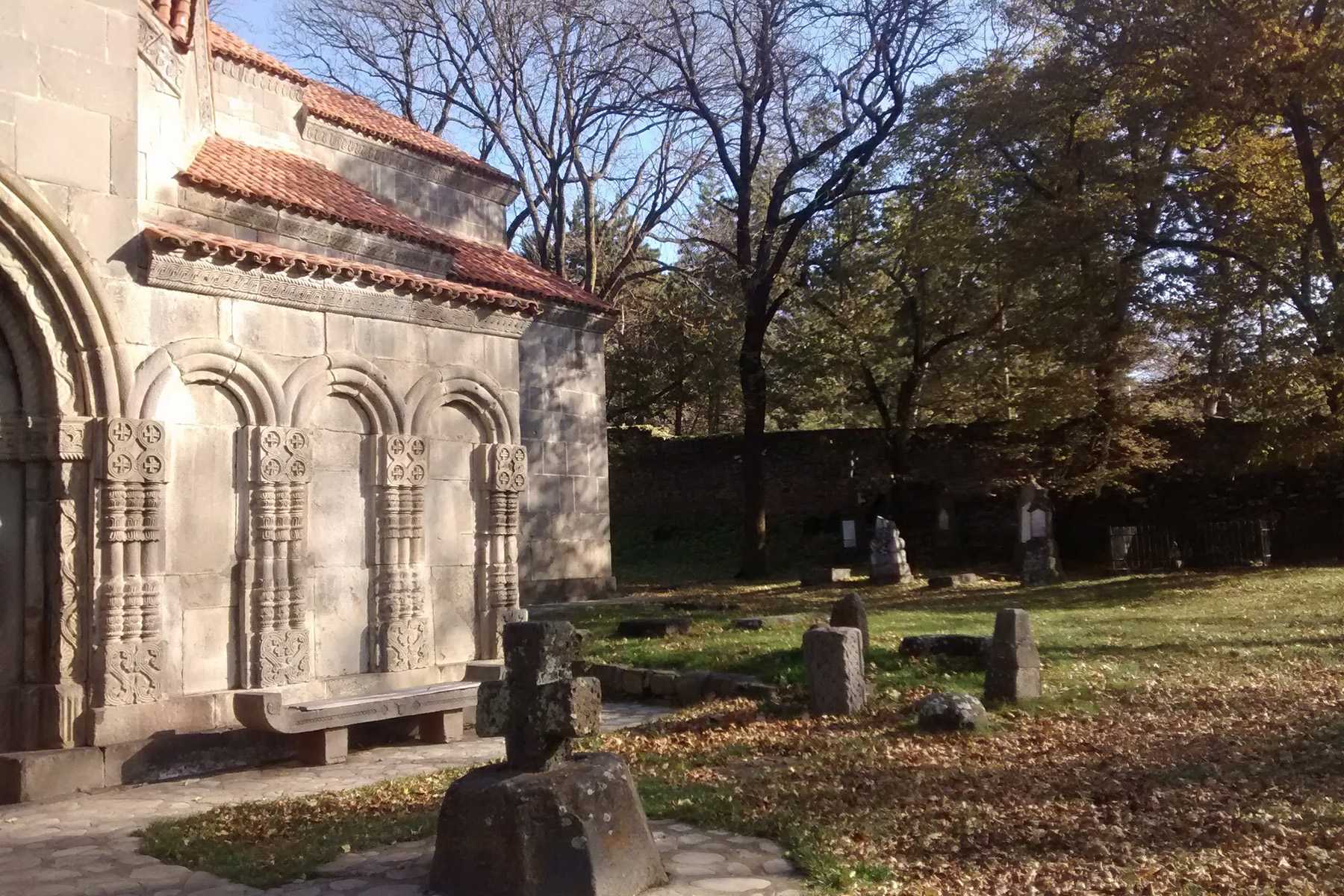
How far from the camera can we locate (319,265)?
871 cm

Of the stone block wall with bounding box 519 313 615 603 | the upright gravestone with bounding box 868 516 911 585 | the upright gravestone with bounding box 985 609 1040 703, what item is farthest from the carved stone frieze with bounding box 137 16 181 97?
the upright gravestone with bounding box 868 516 911 585

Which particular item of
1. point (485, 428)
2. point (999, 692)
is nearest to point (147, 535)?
point (485, 428)

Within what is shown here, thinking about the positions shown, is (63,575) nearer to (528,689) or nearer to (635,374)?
(528,689)

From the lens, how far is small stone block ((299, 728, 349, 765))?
8047 mm

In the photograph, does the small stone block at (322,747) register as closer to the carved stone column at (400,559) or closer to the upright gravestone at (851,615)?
the carved stone column at (400,559)

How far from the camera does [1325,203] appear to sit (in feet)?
57.3

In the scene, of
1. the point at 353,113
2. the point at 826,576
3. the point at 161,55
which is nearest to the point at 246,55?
the point at 353,113

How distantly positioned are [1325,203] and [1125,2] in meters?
4.48

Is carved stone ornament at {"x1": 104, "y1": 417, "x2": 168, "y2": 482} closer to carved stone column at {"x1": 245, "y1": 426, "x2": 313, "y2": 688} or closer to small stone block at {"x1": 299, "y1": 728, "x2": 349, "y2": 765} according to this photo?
carved stone column at {"x1": 245, "y1": 426, "x2": 313, "y2": 688}

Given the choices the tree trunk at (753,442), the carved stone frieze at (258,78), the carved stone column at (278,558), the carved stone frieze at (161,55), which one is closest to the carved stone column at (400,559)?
the carved stone column at (278,558)

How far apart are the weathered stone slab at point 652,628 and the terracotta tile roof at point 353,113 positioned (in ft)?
27.3

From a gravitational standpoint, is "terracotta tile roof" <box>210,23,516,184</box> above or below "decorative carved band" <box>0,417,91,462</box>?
above

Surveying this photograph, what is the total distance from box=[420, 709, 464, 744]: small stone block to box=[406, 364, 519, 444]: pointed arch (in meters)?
2.37

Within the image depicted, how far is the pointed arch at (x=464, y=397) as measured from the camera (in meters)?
9.55
